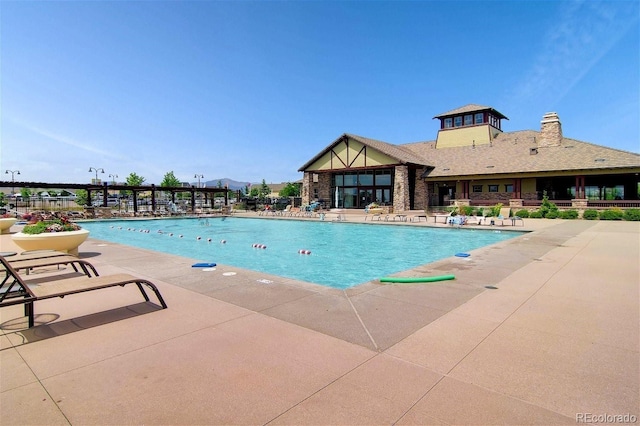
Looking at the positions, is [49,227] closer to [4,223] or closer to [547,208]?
[4,223]

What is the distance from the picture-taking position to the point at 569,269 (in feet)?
24.1

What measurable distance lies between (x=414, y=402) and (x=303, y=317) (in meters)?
2.03

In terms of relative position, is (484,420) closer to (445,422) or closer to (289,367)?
(445,422)

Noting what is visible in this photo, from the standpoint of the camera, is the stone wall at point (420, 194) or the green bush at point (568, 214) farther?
the stone wall at point (420, 194)

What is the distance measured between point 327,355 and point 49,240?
8.15m

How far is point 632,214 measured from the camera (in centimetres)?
2114

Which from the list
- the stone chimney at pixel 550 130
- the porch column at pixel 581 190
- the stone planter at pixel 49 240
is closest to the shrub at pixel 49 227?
the stone planter at pixel 49 240

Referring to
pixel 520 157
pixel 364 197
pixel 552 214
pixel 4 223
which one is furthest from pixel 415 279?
pixel 364 197

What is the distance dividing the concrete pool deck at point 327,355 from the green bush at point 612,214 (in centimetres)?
2016

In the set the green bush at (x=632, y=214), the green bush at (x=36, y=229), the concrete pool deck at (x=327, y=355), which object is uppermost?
the green bush at (x=36, y=229)

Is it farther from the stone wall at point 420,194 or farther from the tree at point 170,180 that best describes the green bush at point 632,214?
the tree at point 170,180

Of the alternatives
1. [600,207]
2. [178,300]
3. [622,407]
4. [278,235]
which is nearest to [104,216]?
[278,235]

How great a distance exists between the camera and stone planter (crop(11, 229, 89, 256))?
27.1 feet

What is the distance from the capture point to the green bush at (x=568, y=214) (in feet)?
74.7
